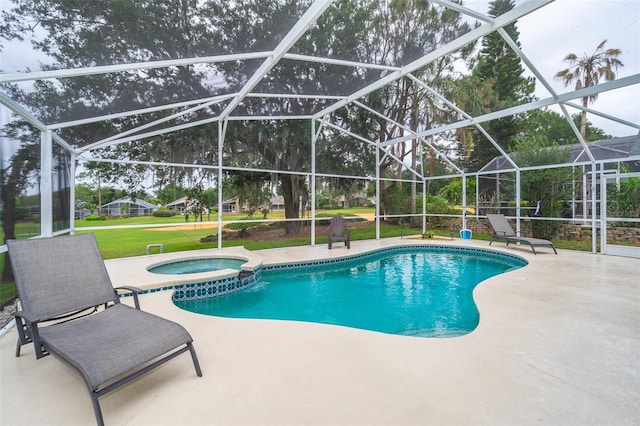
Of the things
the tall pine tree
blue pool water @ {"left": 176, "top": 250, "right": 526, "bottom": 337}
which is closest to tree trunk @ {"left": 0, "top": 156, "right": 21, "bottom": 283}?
blue pool water @ {"left": 176, "top": 250, "right": 526, "bottom": 337}

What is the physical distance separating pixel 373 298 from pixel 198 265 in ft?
13.6

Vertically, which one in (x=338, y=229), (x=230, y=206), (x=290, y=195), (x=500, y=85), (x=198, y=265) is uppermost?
(x=500, y=85)

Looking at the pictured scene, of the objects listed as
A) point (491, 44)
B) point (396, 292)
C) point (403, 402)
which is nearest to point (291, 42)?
point (403, 402)

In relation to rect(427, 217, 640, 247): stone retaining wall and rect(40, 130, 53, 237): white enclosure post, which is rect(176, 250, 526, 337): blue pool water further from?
rect(427, 217, 640, 247): stone retaining wall

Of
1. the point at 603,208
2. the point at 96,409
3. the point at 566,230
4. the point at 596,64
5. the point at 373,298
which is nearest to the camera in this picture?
the point at 96,409

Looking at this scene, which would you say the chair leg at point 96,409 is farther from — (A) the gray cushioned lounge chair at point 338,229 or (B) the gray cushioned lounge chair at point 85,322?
(A) the gray cushioned lounge chair at point 338,229

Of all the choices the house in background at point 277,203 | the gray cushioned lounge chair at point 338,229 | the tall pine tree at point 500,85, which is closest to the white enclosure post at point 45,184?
the gray cushioned lounge chair at point 338,229

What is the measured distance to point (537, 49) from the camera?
4977 mm

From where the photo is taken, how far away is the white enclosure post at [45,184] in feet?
12.8

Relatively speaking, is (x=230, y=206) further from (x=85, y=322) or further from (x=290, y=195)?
(x=85, y=322)

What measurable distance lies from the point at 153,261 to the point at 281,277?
271 centimetres

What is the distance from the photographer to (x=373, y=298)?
475cm

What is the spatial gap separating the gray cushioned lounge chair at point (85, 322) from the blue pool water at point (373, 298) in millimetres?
1986

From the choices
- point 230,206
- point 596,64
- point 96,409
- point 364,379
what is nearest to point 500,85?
point 596,64
